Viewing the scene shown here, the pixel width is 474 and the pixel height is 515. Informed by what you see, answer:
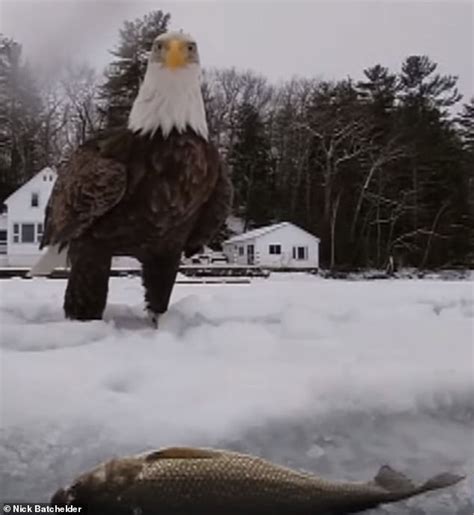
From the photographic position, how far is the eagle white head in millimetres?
1633

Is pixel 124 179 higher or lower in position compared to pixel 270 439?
higher

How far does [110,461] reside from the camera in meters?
0.74

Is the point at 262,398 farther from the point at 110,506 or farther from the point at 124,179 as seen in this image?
the point at 124,179

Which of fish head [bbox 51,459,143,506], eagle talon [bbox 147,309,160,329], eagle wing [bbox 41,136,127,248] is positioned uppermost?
eagle wing [bbox 41,136,127,248]

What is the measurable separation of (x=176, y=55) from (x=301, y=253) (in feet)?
41.1

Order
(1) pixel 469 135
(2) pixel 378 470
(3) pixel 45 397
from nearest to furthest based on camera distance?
(2) pixel 378 470 < (3) pixel 45 397 < (1) pixel 469 135

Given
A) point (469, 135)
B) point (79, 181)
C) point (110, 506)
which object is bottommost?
point (110, 506)

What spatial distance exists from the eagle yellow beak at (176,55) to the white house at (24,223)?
33.9 ft

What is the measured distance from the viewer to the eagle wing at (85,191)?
1573 millimetres

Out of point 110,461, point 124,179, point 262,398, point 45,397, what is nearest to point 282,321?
point 124,179

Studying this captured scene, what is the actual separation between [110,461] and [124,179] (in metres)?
0.92

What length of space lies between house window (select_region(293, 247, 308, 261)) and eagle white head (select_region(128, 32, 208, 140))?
12449 millimetres

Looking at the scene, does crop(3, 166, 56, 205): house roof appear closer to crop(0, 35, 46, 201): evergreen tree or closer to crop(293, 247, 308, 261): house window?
crop(0, 35, 46, 201): evergreen tree

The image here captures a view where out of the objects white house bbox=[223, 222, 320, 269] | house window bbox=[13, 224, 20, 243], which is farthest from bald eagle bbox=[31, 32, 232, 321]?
house window bbox=[13, 224, 20, 243]
